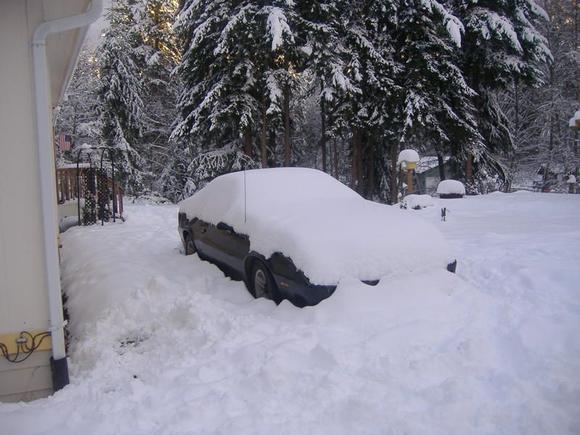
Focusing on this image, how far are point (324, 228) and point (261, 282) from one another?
89cm

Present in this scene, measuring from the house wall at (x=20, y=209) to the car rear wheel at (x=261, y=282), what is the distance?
197 cm

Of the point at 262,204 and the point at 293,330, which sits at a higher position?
the point at 262,204

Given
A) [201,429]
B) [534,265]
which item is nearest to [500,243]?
[534,265]

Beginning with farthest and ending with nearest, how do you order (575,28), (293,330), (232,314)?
(575,28) → (232,314) → (293,330)

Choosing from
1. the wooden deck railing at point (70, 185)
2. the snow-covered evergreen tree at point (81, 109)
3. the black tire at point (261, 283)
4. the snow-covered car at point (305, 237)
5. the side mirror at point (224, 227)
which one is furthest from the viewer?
the snow-covered evergreen tree at point (81, 109)

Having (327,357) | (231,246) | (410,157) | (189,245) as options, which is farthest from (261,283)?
(410,157)

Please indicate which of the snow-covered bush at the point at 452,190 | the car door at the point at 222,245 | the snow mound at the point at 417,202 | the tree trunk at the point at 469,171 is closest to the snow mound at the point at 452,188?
the snow-covered bush at the point at 452,190

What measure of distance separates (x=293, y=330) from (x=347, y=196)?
2587 millimetres

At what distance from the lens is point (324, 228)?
174 inches

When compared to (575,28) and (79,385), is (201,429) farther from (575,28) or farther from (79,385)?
(575,28)

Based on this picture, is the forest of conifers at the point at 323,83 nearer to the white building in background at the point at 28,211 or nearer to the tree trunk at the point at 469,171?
the tree trunk at the point at 469,171

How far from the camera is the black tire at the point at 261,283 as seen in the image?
4.45m

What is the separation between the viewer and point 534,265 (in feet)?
17.6

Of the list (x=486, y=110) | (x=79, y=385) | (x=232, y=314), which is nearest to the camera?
(x=79, y=385)
